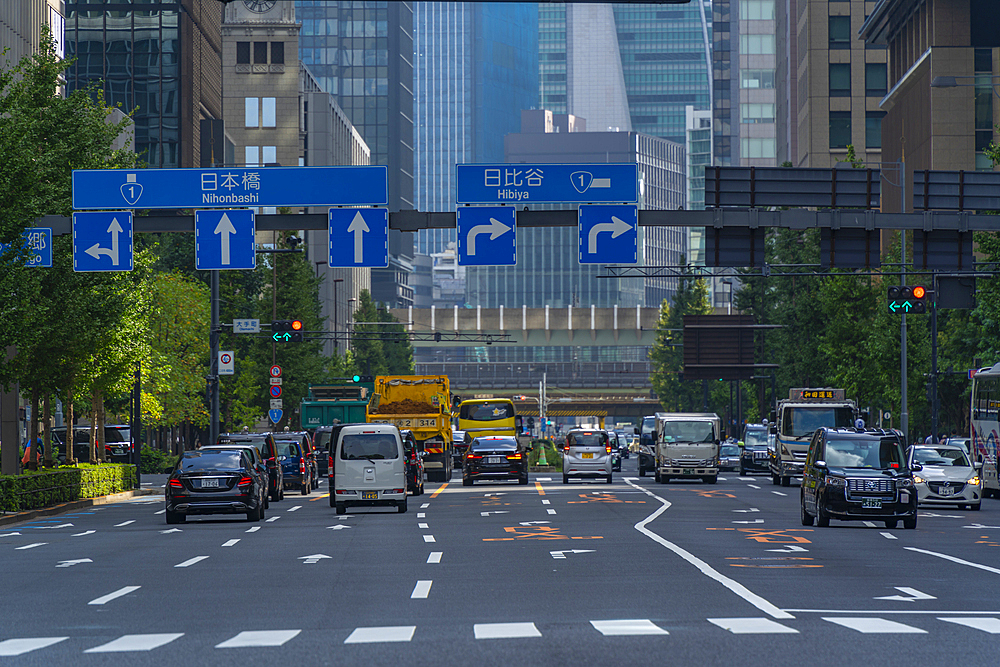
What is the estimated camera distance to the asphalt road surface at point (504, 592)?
11.1 metres

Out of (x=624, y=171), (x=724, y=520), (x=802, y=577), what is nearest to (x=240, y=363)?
(x=624, y=171)

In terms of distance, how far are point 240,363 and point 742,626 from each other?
62.4 meters

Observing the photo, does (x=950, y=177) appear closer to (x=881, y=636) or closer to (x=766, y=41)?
(x=881, y=636)

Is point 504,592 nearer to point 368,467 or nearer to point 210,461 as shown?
point 210,461

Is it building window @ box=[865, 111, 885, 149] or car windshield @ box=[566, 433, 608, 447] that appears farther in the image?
building window @ box=[865, 111, 885, 149]

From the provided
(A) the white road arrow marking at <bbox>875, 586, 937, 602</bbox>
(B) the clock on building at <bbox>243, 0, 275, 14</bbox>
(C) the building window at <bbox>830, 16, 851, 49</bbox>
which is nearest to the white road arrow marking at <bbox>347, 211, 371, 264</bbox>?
(A) the white road arrow marking at <bbox>875, 586, 937, 602</bbox>

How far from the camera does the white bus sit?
145 ft

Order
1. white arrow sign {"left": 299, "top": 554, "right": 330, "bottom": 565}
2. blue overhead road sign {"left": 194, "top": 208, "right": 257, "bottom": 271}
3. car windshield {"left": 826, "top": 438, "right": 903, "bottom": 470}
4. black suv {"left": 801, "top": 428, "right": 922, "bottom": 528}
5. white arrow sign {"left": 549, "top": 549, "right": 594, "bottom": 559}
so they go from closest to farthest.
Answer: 1. white arrow sign {"left": 299, "top": 554, "right": 330, "bottom": 565}
2. white arrow sign {"left": 549, "top": 549, "right": 594, "bottom": 559}
3. black suv {"left": 801, "top": 428, "right": 922, "bottom": 528}
4. car windshield {"left": 826, "top": 438, "right": 903, "bottom": 470}
5. blue overhead road sign {"left": 194, "top": 208, "right": 257, "bottom": 271}

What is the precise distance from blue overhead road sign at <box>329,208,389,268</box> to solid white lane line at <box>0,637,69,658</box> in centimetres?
2290

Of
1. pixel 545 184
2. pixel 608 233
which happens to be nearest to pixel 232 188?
pixel 545 184

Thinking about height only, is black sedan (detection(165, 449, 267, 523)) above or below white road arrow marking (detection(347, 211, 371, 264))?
below

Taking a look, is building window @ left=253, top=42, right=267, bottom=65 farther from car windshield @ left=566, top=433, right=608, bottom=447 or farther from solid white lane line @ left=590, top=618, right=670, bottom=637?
solid white lane line @ left=590, top=618, right=670, bottom=637

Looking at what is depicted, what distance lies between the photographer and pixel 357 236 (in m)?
35.1

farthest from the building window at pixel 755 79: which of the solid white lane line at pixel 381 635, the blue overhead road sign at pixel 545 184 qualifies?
the solid white lane line at pixel 381 635
